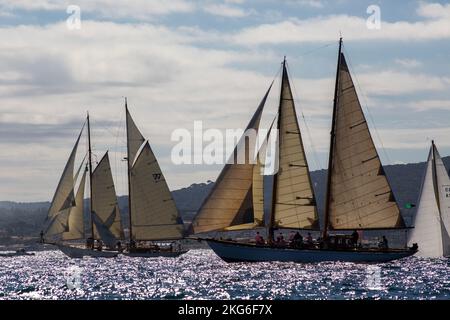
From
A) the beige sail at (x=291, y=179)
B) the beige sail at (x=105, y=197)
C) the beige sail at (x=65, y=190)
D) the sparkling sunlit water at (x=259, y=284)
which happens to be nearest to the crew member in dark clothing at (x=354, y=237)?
the sparkling sunlit water at (x=259, y=284)

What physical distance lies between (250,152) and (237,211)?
4.52 meters

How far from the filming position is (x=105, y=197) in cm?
10956

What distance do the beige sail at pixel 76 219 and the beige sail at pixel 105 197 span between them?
5.85 feet

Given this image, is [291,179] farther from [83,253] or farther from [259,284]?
[83,253]

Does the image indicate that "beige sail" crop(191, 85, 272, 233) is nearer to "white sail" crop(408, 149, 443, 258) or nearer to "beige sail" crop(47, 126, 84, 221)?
"white sail" crop(408, 149, 443, 258)

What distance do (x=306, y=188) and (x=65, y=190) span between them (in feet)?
128

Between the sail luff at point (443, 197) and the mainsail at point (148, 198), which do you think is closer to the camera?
the sail luff at point (443, 197)

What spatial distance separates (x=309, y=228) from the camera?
75.8 m

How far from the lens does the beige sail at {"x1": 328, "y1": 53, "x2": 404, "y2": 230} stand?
240 feet

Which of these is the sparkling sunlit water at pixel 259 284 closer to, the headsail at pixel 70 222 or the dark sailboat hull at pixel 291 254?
the dark sailboat hull at pixel 291 254

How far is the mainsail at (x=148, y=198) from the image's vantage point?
105 meters

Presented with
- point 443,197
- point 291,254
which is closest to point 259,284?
point 291,254

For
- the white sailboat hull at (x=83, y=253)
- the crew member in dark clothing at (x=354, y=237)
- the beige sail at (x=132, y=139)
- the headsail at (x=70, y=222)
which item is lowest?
the white sailboat hull at (x=83, y=253)
